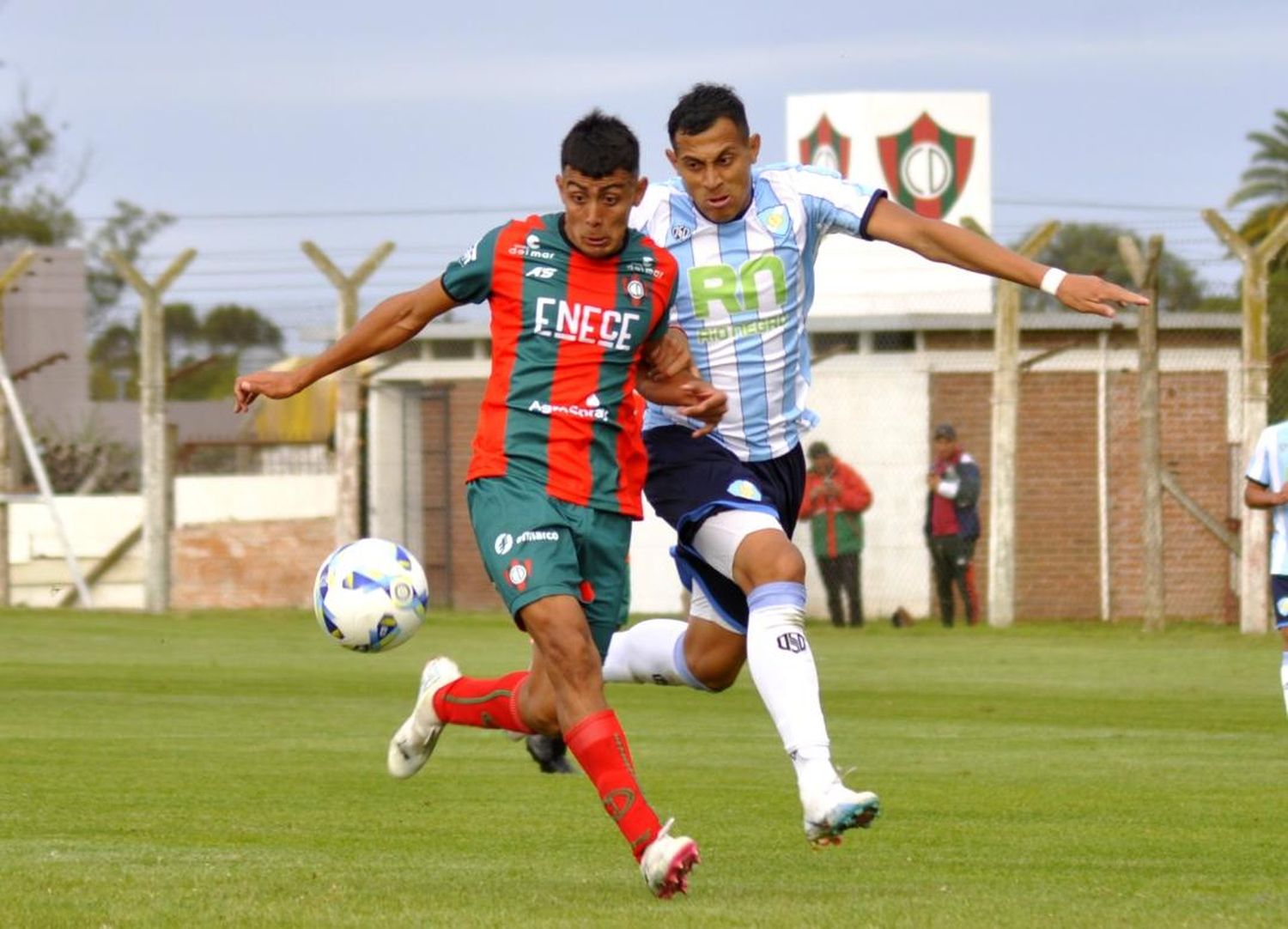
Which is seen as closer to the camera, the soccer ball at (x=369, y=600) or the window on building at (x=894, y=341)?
the soccer ball at (x=369, y=600)

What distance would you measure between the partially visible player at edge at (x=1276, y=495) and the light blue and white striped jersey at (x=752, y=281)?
14.5 ft

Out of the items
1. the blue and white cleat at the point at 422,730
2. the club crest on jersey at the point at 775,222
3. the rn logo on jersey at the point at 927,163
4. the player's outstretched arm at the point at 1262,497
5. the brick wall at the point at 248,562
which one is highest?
the rn logo on jersey at the point at 927,163

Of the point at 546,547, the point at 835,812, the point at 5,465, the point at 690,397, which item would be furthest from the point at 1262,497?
the point at 5,465

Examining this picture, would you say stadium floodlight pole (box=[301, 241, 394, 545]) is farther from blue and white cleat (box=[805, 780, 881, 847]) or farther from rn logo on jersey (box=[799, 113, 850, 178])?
blue and white cleat (box=[805, 780, 881, 847])

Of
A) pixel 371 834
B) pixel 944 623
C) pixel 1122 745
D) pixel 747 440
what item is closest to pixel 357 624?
pixel 371 834

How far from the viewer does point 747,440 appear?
24.7ft

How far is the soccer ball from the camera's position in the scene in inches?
311

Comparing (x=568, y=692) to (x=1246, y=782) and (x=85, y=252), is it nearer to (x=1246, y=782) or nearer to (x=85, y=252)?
(x=1246, y=782)

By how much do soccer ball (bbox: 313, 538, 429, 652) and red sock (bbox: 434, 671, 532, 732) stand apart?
0.26 m

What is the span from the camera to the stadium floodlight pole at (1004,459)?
20375mm

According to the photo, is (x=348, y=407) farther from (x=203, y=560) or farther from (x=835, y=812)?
(x=835, y=812)

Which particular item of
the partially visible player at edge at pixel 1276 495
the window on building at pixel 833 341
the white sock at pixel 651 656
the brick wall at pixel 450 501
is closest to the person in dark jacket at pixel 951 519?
the window on building at pixel 833 341

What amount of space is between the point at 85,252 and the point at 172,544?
5.22 m

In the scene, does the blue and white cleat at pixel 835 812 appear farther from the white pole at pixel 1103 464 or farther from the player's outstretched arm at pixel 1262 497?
the white pole at pixel 1103 464
